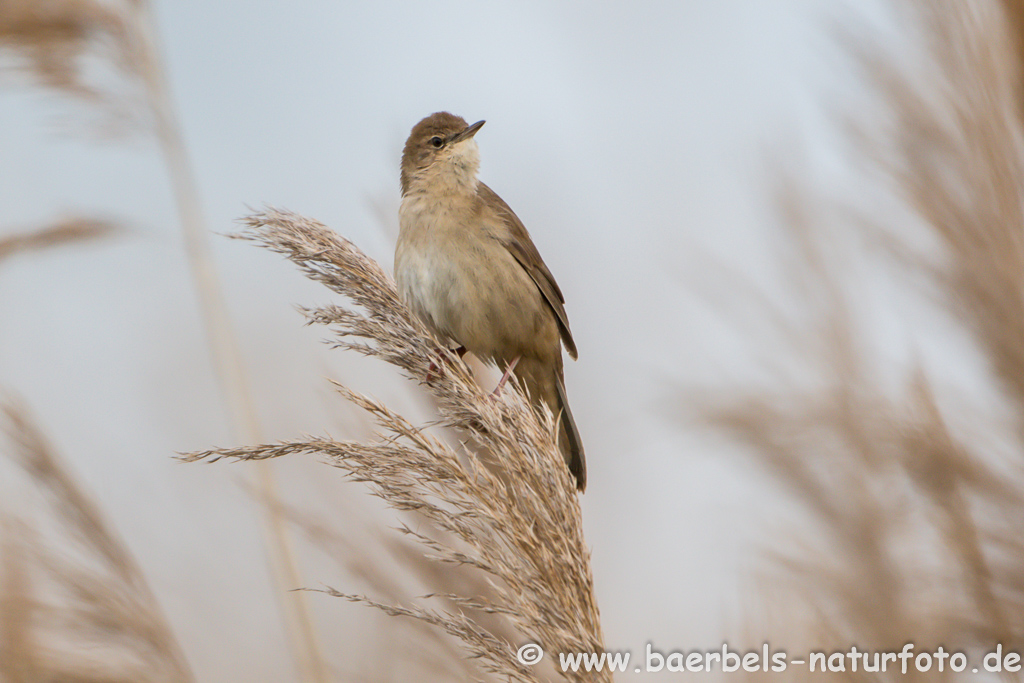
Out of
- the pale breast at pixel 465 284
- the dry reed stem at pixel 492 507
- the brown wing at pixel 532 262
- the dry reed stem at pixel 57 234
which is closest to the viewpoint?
the dry reed stem at pixel 492 507

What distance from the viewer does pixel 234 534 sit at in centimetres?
370

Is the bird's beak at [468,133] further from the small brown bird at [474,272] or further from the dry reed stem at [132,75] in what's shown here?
the dry reed stem at [132,75]

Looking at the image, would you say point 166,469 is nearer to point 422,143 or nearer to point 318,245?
point 422,143

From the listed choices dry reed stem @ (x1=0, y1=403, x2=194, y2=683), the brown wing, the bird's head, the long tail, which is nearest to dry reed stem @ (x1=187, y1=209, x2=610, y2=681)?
dry reed stem @ (x1=0, y1=403, x2=194, y2=683)

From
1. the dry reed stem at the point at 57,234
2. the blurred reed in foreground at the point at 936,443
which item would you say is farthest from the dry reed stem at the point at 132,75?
the blurred reed in foreground at the point at 936,443

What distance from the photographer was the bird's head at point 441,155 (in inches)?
115

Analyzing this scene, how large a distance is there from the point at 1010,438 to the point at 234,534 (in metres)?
3.18

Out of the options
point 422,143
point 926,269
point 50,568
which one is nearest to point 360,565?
point 50,568

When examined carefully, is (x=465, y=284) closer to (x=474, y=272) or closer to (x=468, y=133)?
(x=474, y=272)

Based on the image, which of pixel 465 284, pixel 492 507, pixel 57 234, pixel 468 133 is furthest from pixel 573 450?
pixel 57 234

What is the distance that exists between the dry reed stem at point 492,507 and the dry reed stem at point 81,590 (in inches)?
18.0

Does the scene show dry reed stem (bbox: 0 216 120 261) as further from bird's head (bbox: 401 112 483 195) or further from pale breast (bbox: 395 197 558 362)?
bird's head (bbox: 401 112 483 195)

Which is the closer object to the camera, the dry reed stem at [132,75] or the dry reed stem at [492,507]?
the dry reed stem at [492,507]

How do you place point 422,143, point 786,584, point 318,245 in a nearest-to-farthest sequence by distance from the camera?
1. point 786,584
2. point 318,245
3. point 422,143
